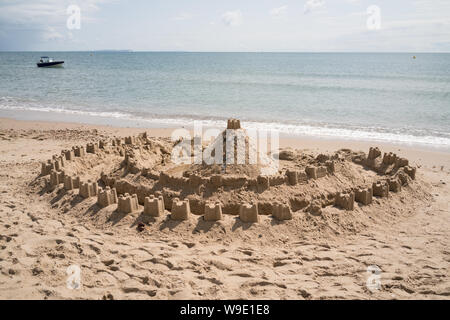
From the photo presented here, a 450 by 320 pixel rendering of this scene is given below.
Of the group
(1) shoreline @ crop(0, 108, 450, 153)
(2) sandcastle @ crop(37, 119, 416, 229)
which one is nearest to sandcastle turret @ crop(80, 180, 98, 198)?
(2) sandcastle @ crop(37, 119, 416, 229)

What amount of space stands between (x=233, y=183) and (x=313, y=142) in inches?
223

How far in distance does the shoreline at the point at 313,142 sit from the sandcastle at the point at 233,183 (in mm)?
2355

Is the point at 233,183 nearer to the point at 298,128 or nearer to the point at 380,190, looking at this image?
the point at 380,190

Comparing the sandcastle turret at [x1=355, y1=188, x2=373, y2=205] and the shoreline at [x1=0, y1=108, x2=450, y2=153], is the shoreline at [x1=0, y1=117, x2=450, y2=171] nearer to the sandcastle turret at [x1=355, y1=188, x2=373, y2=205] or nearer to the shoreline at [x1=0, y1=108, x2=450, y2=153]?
the shoreline at [x1=0, y1=108, x2=450, y2=153]

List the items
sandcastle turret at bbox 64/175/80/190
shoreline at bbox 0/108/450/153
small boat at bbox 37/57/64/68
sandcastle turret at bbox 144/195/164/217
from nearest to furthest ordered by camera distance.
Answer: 1. sandcastle turret at bbox 144/195/164/217
2. sandcastle turret at bbox 64/175/80/190
3. shoreline at bbox 0/108/450/153
4. small boat at bbox 37/57/64/68

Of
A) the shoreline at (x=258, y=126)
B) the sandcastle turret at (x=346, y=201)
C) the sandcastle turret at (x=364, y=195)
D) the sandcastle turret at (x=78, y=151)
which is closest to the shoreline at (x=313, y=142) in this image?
the shoreline at (x=258, y=126)

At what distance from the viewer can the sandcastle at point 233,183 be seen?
4691 millimetres

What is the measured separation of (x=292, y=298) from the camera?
3.30m

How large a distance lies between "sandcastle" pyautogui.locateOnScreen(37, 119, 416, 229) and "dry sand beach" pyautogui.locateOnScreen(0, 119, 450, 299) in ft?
0.14

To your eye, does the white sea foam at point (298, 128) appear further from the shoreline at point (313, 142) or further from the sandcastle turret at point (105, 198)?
the sandcastle turret at point (105, 198)

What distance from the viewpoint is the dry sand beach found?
135 inches

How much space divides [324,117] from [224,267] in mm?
12056

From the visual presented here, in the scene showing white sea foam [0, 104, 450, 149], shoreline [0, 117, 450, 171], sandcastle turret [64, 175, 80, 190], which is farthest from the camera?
white sea foam [0, 104, 450, 149]
